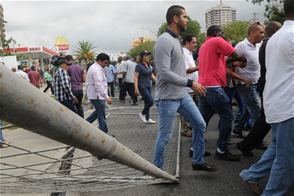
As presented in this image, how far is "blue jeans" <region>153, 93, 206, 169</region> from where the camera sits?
3.31 meters

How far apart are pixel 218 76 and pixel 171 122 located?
3.46ft

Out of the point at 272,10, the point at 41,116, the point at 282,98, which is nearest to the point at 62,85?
the point at 282,98

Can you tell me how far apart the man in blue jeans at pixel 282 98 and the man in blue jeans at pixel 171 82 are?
0.94 metres

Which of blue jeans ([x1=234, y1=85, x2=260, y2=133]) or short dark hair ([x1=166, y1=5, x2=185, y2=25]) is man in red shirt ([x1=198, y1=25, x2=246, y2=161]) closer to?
blue jeans ([x1=234, y1=85, x2=260, y2=133])

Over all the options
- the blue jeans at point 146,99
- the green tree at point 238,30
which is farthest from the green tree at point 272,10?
the blue jeans at point 146,99

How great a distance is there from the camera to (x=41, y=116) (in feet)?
2.33

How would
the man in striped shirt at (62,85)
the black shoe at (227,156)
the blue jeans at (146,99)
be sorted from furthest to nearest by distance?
the blue jeans at (146,99), the man in striped shirt at (62,85), the black shoe at (227,156)

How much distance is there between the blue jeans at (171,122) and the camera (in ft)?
10.9

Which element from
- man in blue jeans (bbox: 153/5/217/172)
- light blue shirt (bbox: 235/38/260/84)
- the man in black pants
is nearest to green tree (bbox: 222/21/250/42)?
light blue shirt (bbox: 235/38/260/84)

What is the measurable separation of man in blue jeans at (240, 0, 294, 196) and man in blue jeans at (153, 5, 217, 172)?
3.08ft

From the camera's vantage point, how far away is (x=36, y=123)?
2.33 feet

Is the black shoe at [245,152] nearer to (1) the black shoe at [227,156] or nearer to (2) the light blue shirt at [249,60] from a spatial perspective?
(1) the black shoe at [227,156]

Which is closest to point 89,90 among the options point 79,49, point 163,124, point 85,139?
point 163,124

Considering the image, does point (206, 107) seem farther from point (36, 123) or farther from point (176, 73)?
point (36, 123)
